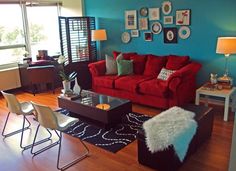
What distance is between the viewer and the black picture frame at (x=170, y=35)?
194 inches

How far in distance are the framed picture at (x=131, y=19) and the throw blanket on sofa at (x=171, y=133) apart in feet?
10.5

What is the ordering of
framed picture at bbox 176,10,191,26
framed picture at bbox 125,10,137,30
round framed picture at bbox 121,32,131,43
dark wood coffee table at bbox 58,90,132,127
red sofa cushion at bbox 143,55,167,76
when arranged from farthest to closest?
round framed picture at bbox 121,32,131,43, framed picture at bbox 125,10,137,30, red sofa cushion at bbox 143,55,167,76, framed picture at bbox 176,10,191,26, dark wood coffee table at bbox 58,90,132,127

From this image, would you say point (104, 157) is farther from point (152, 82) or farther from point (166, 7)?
point (166, 7)

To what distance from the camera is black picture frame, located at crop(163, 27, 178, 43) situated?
4.92 metres

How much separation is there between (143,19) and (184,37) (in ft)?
3.40

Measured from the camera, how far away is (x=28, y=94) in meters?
5.87

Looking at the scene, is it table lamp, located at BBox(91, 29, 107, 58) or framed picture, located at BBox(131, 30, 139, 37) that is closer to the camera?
framed picture, located at BBox(131, 30, 139, 37)

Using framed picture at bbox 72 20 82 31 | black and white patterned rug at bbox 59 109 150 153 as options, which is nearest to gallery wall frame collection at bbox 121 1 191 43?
framed picture at bbox 72 20 82 31

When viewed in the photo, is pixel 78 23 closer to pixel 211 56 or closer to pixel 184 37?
pixel 184 37

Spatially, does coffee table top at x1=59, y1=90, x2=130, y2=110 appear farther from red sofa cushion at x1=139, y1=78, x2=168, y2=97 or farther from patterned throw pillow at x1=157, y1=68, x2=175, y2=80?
patterned throw pillow at x1=157, y1=68, x2=175, y2=80

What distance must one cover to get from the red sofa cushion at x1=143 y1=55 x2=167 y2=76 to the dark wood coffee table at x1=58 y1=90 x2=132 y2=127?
1349 millimetres

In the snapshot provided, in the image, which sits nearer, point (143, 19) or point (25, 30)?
point (143, 19)

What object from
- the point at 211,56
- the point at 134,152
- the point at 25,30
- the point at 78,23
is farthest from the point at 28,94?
the point at 211,56

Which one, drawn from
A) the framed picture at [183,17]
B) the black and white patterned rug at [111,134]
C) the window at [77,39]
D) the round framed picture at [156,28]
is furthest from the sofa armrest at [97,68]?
the framed picture at [183,17]
